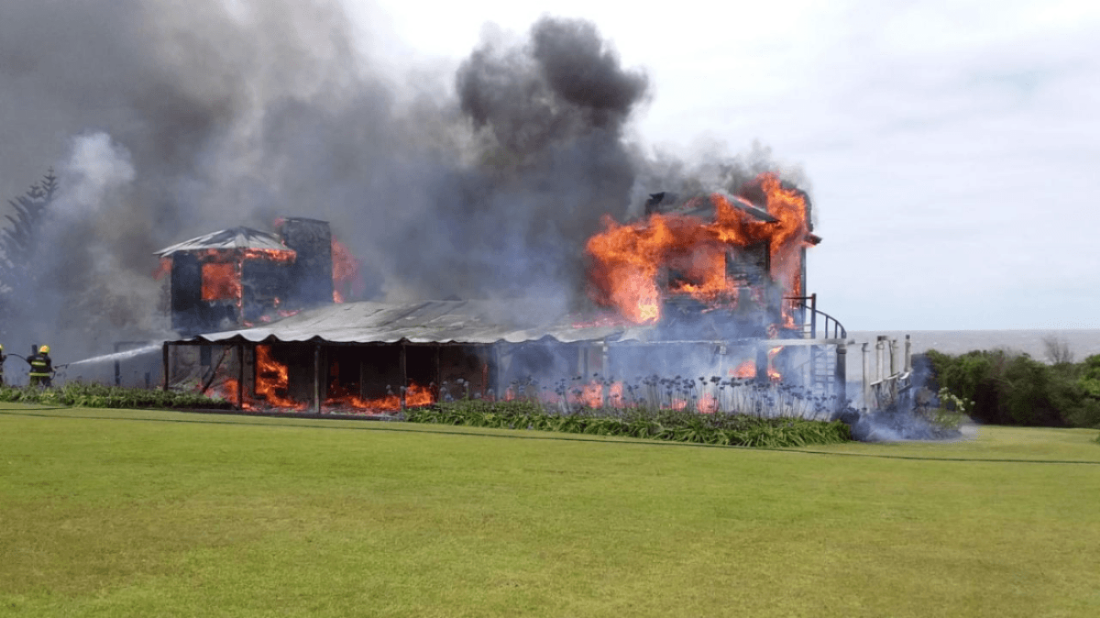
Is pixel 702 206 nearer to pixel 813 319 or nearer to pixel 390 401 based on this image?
pixel 813 319

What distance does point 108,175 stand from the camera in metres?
62.7

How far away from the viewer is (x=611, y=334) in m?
26.5

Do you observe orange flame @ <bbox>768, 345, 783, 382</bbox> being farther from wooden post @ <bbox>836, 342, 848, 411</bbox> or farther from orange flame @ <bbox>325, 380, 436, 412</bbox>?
orange flame @ <bbox>325, 380, 436, 412</bbox>

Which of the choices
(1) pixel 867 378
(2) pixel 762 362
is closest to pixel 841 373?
(1) pixel 867 378

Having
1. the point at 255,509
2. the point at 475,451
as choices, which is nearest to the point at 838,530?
the point at 255,509

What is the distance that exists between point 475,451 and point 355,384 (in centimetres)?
1846

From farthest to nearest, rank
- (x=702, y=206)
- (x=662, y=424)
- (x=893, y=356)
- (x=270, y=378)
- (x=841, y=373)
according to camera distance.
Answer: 1. (x=270, y=378)
2. (x=702, y=206)
3. (x=893, y=356)
4. (x=841, y=373)
5. (x=662, y=424)

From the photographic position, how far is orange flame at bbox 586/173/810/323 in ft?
97.7

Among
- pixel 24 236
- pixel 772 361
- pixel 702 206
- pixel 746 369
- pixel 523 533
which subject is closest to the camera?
pixel 523 533

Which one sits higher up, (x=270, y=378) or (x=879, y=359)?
(x=879, y=359)

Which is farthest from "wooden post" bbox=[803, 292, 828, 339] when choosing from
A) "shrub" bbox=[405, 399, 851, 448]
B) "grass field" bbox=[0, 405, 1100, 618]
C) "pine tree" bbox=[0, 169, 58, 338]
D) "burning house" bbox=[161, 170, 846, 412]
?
"pine tree" bbox=[0, 169, 58, 338]

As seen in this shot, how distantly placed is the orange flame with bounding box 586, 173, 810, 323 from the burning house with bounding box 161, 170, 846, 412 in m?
0.04

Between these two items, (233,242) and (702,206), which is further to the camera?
(233,242)

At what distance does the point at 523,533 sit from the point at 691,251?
22269mm
